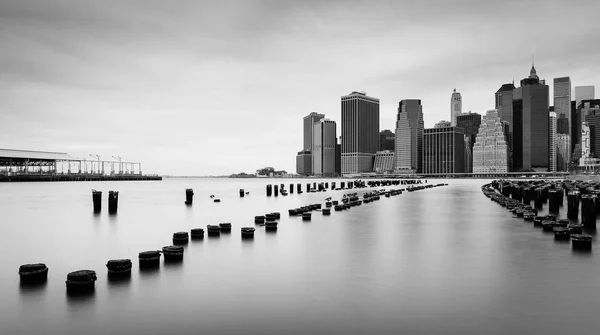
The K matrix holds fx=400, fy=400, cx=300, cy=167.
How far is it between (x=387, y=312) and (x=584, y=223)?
19738 millimetres

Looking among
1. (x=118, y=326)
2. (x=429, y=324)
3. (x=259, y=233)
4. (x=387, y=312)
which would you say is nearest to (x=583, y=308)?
(x=429, y=324)

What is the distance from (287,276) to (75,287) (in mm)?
5559

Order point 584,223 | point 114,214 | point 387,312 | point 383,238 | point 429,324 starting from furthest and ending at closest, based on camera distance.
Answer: point 114,214 → point 584,223 → point 383,238 → point 387,312 → point 429,324

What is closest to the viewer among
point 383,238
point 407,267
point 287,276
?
point 287,276

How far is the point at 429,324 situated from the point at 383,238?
11227 mm

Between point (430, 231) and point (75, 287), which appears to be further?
point (430, 231)

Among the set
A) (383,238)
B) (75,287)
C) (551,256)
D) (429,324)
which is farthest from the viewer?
(383,238)

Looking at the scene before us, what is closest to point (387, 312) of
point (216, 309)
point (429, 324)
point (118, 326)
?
point (429, 324)

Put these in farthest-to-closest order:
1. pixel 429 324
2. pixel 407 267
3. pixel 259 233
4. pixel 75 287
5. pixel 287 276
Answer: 1. pixel 259 233
2. pixel 407 267
3. pixel 287 276
4. pixel 75 287
5. pixel 429 324

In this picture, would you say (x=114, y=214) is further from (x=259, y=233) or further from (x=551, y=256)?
(x=551, y=256)

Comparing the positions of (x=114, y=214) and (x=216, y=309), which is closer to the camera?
(x=216, y=309)

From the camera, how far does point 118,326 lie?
7742 mm

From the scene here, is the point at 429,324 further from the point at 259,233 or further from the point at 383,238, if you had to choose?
the point at 259,233

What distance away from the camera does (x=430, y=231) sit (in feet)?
69.9
